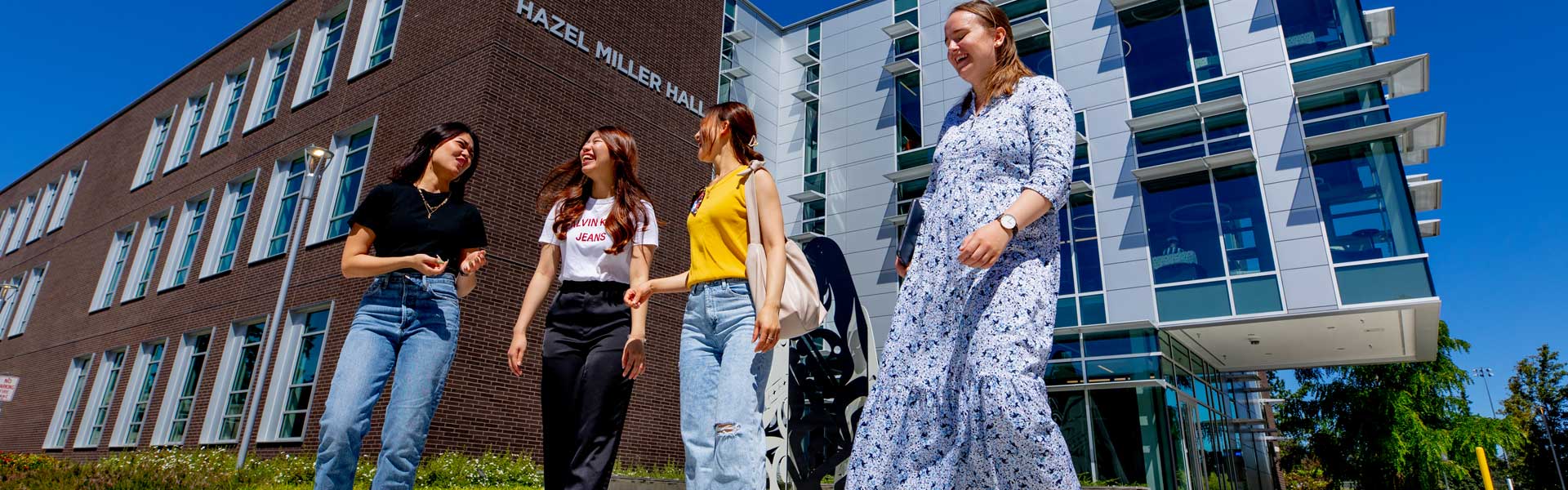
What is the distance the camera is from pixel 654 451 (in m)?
16.5

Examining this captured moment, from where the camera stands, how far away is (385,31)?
691 inches

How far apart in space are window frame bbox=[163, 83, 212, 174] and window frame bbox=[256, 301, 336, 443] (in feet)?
32.6

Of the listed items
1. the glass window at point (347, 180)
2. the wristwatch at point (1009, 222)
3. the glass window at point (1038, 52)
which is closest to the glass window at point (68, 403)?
the glass window at point (347, 180)

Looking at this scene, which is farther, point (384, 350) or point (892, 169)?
point (892, 169)

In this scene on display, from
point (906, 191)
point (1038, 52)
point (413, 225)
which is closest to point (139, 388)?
point (906, 191)

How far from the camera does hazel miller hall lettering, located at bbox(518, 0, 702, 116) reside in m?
16.1

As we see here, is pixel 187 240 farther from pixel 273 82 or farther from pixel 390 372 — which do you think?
pixel 390 372

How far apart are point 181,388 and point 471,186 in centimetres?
847

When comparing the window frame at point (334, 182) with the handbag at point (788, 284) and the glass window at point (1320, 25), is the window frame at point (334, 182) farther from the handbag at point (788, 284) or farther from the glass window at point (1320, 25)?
the glass window at point (1320, 25)

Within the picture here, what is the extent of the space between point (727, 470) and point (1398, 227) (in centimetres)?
1835

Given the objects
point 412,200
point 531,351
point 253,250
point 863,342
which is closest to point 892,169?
point 531,351

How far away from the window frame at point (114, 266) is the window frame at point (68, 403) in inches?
56.1

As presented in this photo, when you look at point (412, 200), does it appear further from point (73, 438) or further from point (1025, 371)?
point (73, 438)

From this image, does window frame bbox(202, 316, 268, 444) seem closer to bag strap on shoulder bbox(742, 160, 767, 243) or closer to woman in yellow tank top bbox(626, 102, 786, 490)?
woman in yellow tank top bbox(626, 102, 786, 490)
